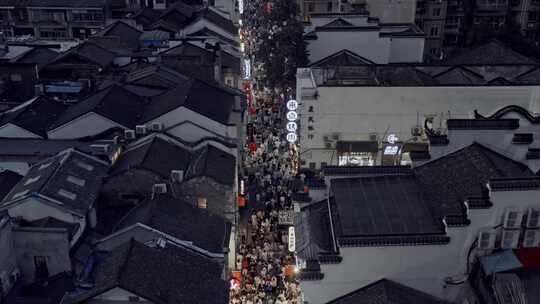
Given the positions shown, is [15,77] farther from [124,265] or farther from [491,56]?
[491,56]

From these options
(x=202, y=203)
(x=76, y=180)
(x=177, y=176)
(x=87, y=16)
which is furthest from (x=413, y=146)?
(x=87, y=16)

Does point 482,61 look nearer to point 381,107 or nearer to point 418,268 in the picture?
point 381,107

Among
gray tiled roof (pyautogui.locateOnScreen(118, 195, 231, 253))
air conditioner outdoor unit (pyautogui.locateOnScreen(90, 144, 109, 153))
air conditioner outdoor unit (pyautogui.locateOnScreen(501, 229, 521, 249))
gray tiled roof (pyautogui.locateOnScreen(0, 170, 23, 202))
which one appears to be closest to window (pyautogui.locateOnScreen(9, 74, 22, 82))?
gray tiled roof (pyautogui.locateOnScreen(0, 170, 23, 202))

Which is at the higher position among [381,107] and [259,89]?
[381,107]

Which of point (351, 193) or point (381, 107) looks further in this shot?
point (381, 107)

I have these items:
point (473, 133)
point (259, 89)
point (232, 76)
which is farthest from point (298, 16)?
point (473, 133)

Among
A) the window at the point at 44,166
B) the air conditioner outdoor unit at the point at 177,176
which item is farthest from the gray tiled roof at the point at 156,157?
the window at the point at 44,166
